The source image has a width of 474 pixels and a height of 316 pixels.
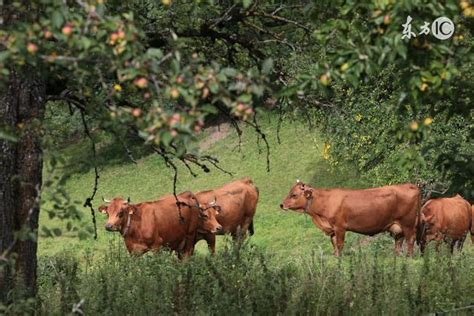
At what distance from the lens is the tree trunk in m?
7.29

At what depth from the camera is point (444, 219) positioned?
730 inches

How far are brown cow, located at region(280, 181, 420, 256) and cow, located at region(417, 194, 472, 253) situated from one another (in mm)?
299

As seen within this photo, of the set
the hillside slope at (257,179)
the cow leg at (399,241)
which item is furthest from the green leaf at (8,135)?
the hillside slope at (257,179)

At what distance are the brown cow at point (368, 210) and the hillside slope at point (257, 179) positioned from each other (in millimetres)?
2975

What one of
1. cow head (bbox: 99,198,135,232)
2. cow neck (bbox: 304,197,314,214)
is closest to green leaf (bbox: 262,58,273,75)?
cow head (bbox: 99,198,135,232)

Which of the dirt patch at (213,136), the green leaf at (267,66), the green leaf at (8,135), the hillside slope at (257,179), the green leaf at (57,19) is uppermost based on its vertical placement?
the green leaf at (57,19)

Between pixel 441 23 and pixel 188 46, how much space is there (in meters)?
3.83

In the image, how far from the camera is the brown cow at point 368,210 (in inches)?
729

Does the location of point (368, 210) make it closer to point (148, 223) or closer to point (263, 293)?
point (148, 223)

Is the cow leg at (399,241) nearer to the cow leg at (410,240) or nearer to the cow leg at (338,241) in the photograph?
the cow leg at (410,240)

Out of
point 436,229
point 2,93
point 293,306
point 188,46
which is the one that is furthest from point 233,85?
point 436,229

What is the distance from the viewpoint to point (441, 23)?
5.96 m

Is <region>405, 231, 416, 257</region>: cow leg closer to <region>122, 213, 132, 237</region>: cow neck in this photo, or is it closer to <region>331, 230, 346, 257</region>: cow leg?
<region>331, 230, 346, 257</region>: cow leg

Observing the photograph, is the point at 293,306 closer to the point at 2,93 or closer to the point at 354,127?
the point at 2,93
